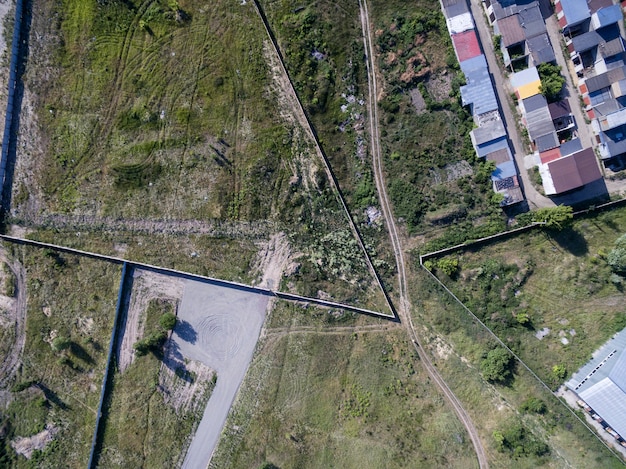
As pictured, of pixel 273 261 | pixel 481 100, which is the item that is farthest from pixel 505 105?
pixel 273 261

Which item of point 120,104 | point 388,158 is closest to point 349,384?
point 388,158

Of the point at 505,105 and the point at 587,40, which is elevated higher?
the point at 587,40

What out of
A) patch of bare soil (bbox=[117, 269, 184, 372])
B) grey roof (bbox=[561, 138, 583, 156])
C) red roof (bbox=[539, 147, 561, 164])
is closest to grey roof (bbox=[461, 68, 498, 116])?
red roof (bbox=[539, 147, 561, 164])

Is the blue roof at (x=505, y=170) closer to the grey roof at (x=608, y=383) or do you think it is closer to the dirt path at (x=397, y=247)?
the dirt path at (x=397, y=247)

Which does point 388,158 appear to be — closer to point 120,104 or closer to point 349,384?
point 349,384

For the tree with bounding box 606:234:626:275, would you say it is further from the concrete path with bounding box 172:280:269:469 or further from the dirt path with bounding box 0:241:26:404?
the dirt path with bounding box 0:241:26:404

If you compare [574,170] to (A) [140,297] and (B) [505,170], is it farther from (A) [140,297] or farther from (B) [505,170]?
(A) [140,297]

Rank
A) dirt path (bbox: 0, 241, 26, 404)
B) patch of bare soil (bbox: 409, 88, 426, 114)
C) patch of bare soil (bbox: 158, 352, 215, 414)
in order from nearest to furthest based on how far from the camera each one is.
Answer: patch of bare soil (bbox: 409, 88, 426, 114) → dirt path (bbox: 0, 241, 26, 404) → patch of bare soil (bbox: 158, 352, 215, 414)
